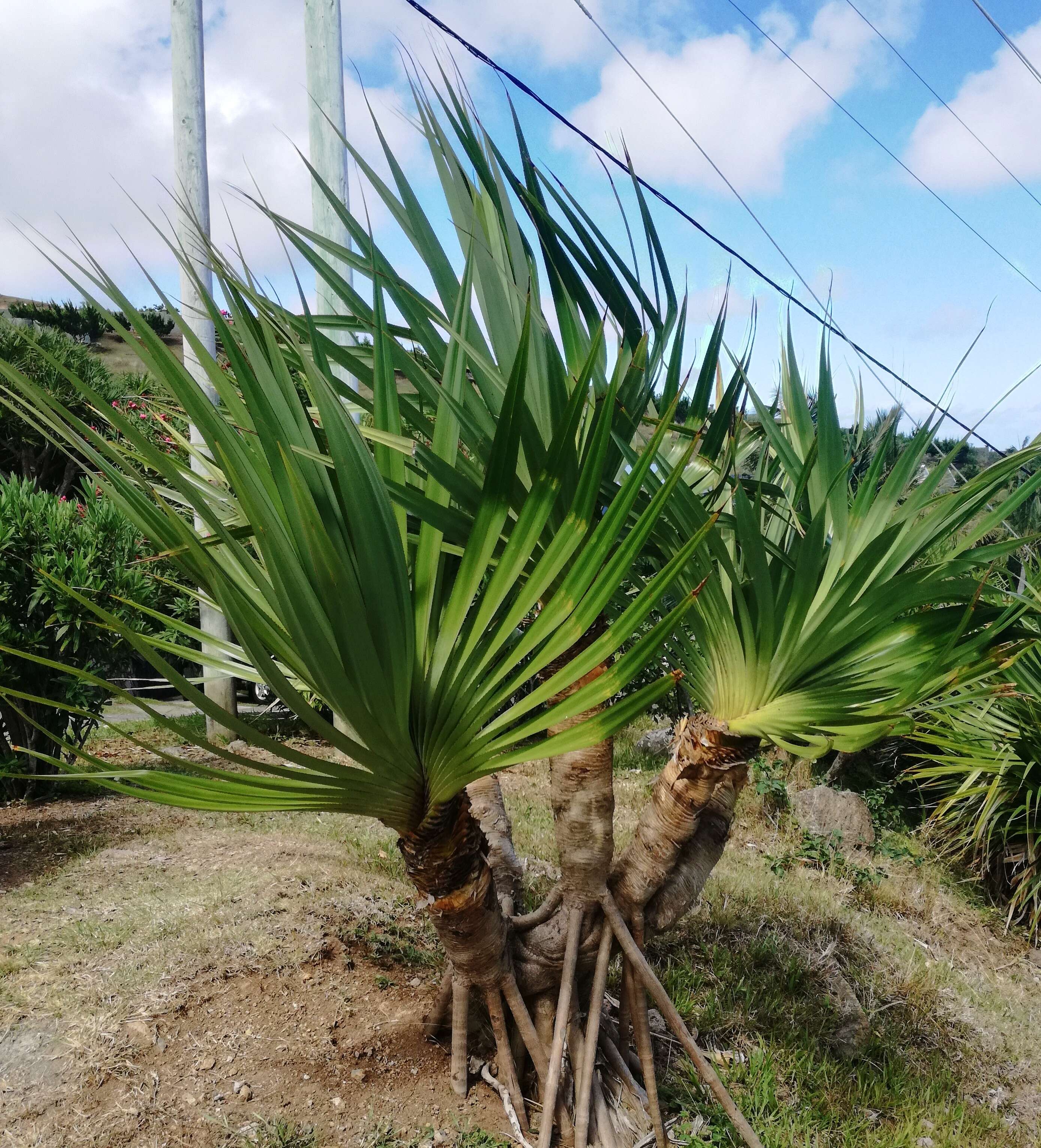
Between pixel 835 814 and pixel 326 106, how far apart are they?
5733 mm

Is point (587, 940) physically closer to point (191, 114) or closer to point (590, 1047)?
point (590, 1047)

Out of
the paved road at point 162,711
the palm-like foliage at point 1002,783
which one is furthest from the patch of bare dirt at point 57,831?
the palm-like foliage at point 1002,783

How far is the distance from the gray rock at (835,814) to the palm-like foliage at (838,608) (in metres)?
4.41

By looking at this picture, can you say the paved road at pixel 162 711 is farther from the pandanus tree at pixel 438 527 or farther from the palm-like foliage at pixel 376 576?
the palm-like foliage at pixel 376 576

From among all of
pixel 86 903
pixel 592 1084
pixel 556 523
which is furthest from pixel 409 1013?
pixel 556 523

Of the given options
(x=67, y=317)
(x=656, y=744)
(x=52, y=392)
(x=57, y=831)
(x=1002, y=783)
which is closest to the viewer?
(x=57, y=831)

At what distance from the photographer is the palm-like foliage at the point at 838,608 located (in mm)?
1880

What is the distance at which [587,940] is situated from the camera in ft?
7.72

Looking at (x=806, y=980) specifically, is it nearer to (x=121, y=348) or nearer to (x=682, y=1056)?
(x=682, y=1056)

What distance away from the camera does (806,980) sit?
363cm

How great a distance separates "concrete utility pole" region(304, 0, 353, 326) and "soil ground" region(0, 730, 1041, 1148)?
3.22 metres

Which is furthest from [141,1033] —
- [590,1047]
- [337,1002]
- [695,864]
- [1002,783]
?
[1002,783]

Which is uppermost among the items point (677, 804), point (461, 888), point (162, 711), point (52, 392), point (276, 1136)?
point (52, 392)

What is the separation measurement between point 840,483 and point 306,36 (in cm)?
495
